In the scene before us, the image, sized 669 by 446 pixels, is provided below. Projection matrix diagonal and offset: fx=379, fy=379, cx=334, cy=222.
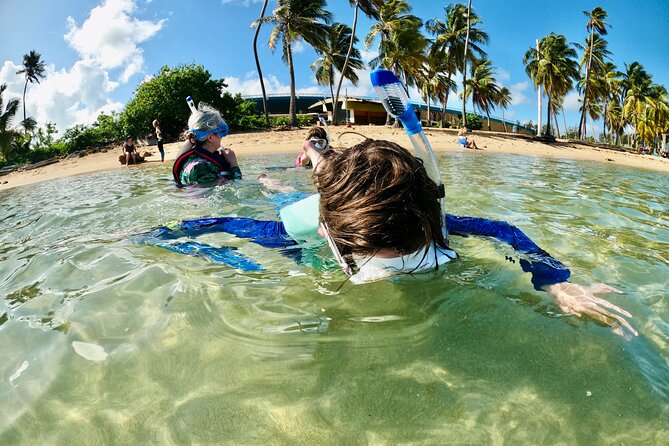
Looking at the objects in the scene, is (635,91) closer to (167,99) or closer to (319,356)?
(167,99)

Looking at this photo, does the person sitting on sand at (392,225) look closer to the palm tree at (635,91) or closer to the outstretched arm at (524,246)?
the outstretched arm at (524,246)

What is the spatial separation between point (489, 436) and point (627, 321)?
1.07 meters

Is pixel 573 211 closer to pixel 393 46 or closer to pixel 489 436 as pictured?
pixel 489 436

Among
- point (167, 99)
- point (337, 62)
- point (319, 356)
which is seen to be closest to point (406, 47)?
point (337, 62)

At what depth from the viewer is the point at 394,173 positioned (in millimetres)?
1398

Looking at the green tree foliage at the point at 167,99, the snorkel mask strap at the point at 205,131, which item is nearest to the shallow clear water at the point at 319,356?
the snorkel mask strap at the point at 205,131

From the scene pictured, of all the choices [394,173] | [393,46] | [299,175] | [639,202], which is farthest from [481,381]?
[393,46]

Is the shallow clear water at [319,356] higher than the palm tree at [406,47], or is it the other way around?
the palm tree at [406,47]

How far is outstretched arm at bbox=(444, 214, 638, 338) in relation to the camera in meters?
1.70

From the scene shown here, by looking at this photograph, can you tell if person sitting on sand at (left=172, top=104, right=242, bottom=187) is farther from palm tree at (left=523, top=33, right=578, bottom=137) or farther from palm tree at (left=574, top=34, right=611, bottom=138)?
palm tree at (left=574, top=34, right=611, bottom=138)

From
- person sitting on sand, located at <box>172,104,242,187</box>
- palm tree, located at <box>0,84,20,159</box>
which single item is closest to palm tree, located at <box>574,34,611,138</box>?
person sitting on sand, located at <box>172,104,242,187</box>

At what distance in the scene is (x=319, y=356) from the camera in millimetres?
1575

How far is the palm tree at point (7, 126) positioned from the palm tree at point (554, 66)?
41257 millimetres

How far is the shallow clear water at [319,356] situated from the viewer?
1252 millimetres
